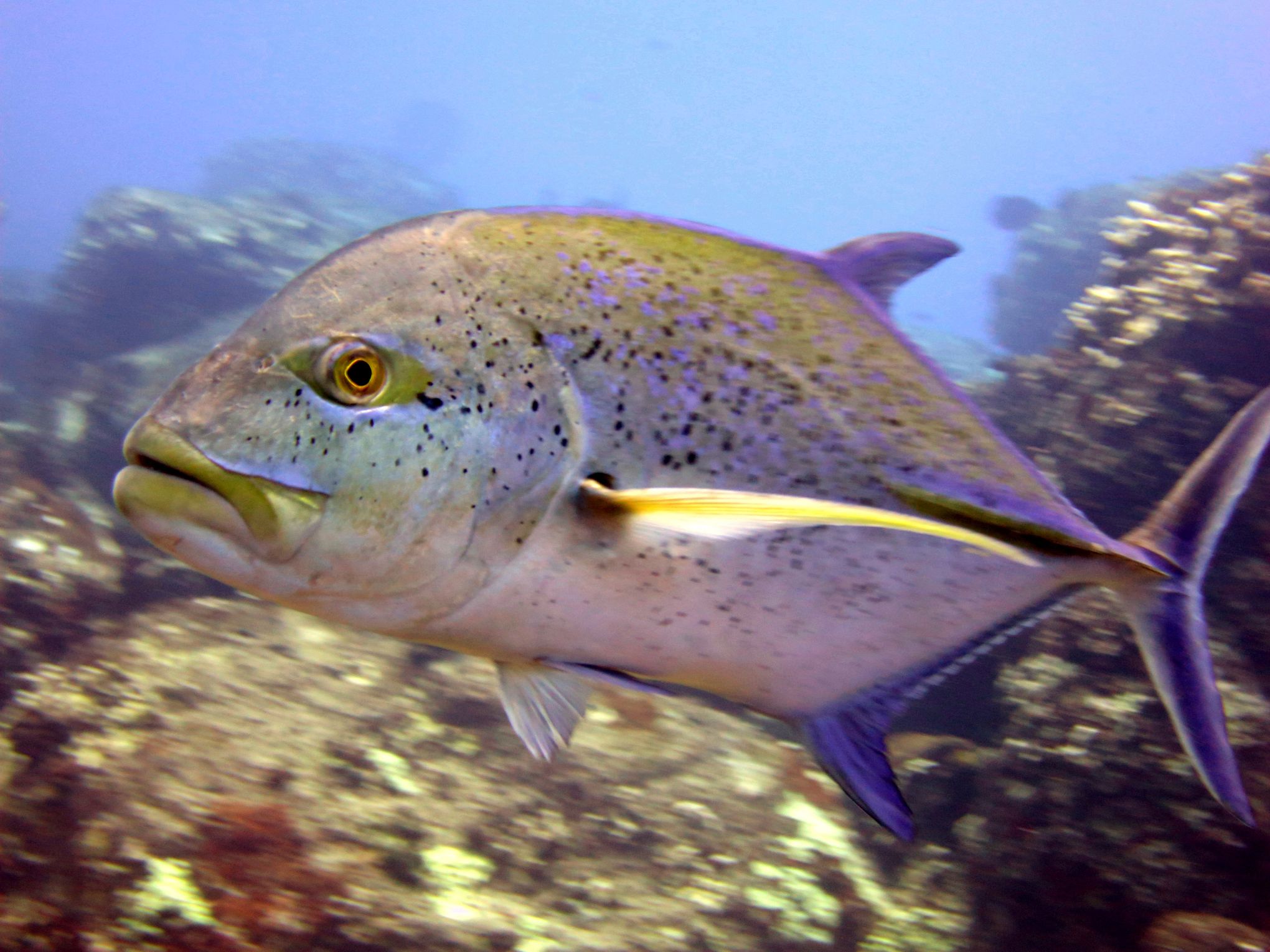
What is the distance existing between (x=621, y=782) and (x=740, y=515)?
7.79 feet

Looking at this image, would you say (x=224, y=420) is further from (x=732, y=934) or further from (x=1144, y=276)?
(x=1144, y=276)

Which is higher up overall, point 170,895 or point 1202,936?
point 1202,936

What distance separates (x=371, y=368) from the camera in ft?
3.62

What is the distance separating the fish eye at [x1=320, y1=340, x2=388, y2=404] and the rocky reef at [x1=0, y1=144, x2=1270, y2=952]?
171 cm

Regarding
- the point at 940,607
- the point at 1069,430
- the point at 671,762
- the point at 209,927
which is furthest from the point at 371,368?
the point at 1069,430

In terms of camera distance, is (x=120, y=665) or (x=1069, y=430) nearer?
(x=120, y=665)

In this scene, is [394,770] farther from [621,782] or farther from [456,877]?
[621,782]

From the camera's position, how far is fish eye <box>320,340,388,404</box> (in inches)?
42.7

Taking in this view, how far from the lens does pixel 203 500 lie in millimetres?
1008

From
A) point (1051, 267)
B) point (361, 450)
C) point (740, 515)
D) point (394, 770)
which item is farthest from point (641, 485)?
point (1051, 267)

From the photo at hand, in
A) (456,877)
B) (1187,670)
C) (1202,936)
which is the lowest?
(456,877)

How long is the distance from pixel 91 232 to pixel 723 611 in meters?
14.9

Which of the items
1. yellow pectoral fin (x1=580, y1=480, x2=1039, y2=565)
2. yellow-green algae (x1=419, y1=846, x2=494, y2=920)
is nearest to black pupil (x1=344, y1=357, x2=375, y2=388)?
yellow pectoral fin (x1=580, y1=480, x2=1039, y2=565)

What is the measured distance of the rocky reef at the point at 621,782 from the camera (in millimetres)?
2141
